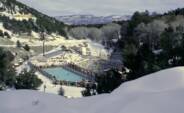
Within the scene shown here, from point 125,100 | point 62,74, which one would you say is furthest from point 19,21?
point 125,100

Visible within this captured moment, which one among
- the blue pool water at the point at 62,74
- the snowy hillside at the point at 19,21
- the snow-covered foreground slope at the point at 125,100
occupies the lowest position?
the blue pool water at the point at 62,74

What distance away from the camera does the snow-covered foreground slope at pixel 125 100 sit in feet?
29.1

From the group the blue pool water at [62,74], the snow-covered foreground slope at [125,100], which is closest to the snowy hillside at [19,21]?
the blue pool water at [62,74]

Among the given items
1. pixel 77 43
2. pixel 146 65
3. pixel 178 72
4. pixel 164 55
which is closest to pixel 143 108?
pixel 178 72

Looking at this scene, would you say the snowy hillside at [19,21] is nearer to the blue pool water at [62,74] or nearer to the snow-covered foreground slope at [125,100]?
the blue pool water at [62,74]

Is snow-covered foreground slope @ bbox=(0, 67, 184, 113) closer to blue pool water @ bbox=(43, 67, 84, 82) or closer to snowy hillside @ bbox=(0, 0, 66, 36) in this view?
blue pool water @ bbox=(43, 67, 84, 82)

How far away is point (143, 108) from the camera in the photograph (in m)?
8.85

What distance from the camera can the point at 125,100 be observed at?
9766 mm

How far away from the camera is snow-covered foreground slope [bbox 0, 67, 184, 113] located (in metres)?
8.88

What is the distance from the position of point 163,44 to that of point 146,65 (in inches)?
467

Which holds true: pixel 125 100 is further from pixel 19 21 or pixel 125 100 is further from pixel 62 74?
pixel 19 21

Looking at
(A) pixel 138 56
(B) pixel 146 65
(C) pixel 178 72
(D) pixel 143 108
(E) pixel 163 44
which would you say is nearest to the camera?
Result: (D) pixel 143 108

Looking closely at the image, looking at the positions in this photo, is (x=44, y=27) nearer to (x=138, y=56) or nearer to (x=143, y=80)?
(x=138, y=56)

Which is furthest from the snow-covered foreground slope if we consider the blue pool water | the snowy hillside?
the snowy hillside
